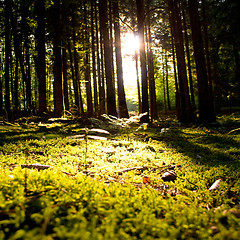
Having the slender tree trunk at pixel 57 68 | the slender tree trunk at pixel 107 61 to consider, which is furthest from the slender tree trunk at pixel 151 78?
the slender tree trunk at pixel 57 68

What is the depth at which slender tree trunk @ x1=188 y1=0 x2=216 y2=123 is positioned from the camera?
1040 centimetres

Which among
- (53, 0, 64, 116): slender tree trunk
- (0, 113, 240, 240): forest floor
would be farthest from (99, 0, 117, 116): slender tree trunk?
(0, 113, 240, 240): forest floor

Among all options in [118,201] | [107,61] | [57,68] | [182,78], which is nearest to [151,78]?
[182,78]

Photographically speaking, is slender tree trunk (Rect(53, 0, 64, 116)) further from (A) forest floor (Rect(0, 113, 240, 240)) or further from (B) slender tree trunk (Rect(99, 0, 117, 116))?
(A) forest floor (Rect(0, 113, 240, 240))

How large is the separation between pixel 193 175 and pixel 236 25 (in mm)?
13391

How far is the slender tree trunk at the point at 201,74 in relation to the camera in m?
10.4

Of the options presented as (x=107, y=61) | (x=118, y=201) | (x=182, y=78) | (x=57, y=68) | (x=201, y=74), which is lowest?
(x=118, y=201)

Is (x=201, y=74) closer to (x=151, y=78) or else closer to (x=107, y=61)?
(x=107, y=61)

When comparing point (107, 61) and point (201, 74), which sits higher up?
point (107, 61)

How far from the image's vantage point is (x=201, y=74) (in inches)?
412

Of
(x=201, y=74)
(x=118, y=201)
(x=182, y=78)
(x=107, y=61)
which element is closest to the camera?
(x=118, y=201)

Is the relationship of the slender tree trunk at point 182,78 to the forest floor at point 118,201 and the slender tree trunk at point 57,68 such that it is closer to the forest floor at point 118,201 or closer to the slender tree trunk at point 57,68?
the slender tree trunk at point 57,68

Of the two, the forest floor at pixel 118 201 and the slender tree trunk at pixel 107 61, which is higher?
the slender tree trunk at pixel 107 61

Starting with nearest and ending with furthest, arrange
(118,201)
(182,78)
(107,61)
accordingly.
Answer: (118,201), (107,61), (182,78)
